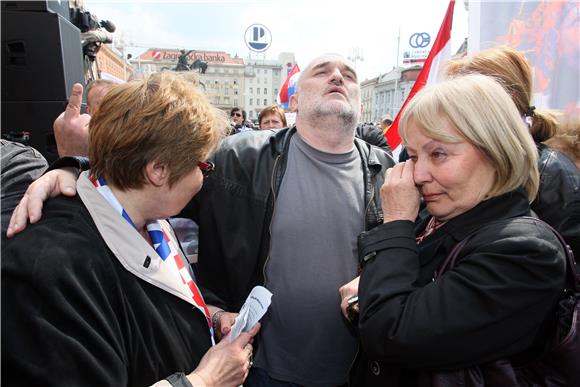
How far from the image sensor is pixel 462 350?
110 cm

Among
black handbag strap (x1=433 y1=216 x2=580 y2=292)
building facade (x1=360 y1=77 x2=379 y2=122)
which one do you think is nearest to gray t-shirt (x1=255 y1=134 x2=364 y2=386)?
black handbag strap (x1=433 y1=216 x2=580 y2=292)

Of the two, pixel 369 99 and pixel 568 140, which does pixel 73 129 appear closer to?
pixel 568 140

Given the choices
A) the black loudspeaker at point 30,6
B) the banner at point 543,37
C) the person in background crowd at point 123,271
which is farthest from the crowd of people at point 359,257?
the black loudspeaker at point 30,6

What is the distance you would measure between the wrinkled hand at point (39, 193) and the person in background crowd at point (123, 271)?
0.09 feet

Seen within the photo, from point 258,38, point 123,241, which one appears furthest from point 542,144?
point 258,38

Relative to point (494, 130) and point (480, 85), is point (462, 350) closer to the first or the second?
point (494, 130)

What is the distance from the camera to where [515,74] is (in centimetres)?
191

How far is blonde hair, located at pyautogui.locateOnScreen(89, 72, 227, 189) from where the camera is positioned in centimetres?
121

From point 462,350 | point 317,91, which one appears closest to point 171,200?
point 462,350

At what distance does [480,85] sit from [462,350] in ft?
2.63

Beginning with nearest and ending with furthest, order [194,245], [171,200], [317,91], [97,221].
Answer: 1. [97,221]
2. [171,200]
3. [317,91]
4. [194,245]

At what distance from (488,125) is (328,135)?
1050 mm

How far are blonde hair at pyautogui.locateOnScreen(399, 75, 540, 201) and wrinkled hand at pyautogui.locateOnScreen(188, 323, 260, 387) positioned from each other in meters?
1.00

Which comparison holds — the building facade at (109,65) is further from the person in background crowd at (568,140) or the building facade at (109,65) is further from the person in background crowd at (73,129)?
the person in background crowd at (568,140)
